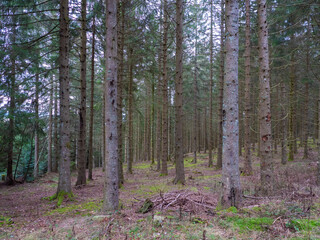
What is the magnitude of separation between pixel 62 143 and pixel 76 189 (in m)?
3.77

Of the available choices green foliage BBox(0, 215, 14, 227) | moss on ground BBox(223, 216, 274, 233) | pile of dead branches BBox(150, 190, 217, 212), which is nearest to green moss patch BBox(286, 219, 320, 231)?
moss on ground BBox(223, 216, 274, 233)

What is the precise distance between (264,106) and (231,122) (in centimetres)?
272

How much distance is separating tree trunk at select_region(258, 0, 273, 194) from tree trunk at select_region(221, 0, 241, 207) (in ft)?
8.07

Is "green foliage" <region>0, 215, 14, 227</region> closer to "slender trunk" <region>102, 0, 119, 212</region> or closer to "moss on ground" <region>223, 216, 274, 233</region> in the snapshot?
"slender trunk" <region>102, 0, 119, 212</region>

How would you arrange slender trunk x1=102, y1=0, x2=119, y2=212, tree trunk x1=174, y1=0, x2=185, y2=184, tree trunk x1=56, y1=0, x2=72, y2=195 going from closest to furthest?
1. slender trunk x1=102, y1=0, x2=119, y2=212
2. tree trunk x1=56, y1=0, x2=72, y2=195
3. tree trunk x1=174, y1=0, x2=185, y2=184

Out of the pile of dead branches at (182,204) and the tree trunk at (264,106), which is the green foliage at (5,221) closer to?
the pile of dead branches at (182,204)

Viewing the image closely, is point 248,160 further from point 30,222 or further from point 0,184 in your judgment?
point 0,184

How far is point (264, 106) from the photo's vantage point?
6.75 metres

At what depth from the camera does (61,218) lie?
6039 mm

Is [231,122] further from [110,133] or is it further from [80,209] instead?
[80,209]

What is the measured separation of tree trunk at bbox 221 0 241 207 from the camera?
15.5ft

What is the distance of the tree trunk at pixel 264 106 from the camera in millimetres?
6641

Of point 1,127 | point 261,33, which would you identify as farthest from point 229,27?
point 1,127

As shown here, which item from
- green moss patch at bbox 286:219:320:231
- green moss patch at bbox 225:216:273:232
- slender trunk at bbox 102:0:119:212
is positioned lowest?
green moss patch at bbox 225:216:273:232
